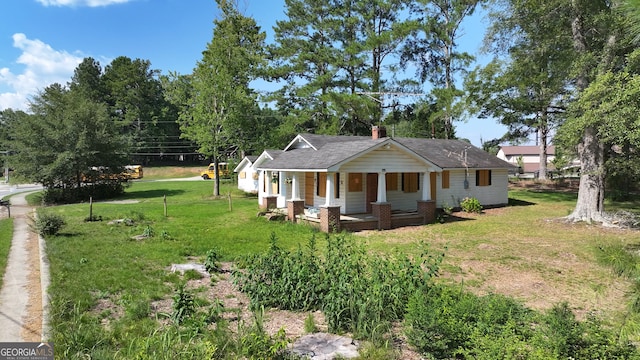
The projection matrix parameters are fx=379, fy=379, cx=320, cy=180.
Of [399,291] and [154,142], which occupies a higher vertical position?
[154,142]

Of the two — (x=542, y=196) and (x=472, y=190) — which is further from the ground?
(x=472, y=190)

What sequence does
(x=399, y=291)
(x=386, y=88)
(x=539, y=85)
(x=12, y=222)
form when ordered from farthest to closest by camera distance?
(x=386, y=88) < (x=539, y=85) < (x=12, y=222) < (x=399, y=291)

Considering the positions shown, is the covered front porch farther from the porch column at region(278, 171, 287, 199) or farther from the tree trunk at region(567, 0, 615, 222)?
the tree trunk at region(567, 0, 615, 222)

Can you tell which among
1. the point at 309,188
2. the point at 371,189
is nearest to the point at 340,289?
the point at 371,189

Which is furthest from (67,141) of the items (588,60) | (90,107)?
(588,60)

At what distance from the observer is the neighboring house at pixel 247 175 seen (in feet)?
98.6

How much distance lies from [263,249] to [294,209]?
5.58 meters

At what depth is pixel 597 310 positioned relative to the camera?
21.0ft

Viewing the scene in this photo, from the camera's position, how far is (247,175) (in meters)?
31.4

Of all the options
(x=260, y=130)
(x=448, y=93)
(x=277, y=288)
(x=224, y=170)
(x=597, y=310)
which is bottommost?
(x=597, y=310)

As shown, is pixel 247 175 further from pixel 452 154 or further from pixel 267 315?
pixel 267 315

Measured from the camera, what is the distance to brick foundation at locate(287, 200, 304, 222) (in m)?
16.3

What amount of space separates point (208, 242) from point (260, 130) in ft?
59.5

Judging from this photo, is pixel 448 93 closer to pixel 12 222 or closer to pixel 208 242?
pixel 208 242
